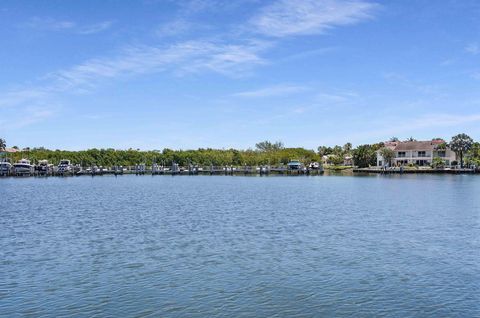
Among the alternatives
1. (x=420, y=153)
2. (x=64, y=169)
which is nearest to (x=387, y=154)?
(x=420, y=153)

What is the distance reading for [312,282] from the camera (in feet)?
74.9

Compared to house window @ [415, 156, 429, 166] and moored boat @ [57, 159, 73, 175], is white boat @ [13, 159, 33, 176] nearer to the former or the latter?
moored boat @ [57, 159, 73, 175]

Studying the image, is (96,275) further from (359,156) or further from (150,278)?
(359,156)

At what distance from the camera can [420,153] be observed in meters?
179

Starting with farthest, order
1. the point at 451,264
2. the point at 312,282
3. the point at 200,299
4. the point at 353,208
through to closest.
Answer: the point at 353,208
the point at 451,264
the point at 312,282
the point at 200,299

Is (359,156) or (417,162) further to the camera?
(359,156)

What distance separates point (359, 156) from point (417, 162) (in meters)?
22.6

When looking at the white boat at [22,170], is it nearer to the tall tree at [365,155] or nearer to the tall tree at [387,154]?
the tall tree at [365,155]

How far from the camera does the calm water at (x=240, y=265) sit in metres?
19.7

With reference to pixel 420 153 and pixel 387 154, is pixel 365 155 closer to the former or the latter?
pixel 387 154

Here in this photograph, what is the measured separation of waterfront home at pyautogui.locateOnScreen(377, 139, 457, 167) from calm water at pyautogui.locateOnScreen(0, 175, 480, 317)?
135043 millimetres

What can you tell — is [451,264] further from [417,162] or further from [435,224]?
[417,162]

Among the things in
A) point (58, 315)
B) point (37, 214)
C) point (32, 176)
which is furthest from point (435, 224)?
point (32, 176)

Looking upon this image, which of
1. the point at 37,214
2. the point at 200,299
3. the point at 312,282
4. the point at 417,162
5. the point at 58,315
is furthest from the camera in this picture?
the point at 417,162
